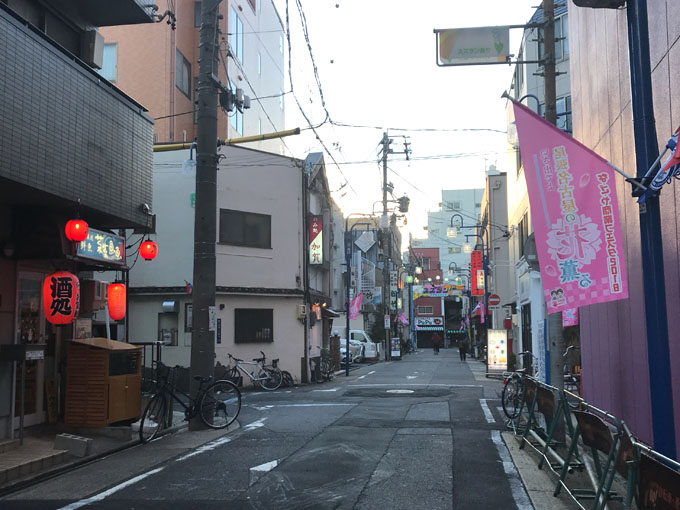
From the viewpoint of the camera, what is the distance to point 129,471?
28.7 ft

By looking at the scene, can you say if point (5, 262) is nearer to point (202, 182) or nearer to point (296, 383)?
point (202, 182)

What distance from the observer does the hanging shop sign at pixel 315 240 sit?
1011 inches

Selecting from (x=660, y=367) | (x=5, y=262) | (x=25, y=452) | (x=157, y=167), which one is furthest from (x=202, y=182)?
(x=157, y=167)

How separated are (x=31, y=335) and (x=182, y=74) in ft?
58.5

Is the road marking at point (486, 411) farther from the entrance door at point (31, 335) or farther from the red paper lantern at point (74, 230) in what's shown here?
the entrance door at point (31, 335)

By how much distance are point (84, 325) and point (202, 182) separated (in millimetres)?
3998

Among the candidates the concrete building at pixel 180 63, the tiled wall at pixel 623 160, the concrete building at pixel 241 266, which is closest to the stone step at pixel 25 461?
the tiled wall at pixel 623 160

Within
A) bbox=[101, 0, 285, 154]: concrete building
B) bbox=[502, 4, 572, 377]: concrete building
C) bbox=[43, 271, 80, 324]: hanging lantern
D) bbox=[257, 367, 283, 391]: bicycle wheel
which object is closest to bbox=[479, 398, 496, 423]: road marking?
bbox=[502, 4, 572, 377]: concrete building

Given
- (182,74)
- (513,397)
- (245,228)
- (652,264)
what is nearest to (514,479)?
(652,264)

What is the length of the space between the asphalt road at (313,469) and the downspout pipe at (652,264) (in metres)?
2.35

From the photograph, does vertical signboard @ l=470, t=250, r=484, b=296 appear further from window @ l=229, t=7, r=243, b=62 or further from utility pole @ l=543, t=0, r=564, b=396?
utility pole @ l=543, t=0, r=564, b=396

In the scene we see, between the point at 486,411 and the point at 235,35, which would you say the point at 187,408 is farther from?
the point at 235,35

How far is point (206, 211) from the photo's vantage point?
41.4 feet

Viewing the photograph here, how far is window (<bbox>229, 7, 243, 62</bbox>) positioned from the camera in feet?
89.4
